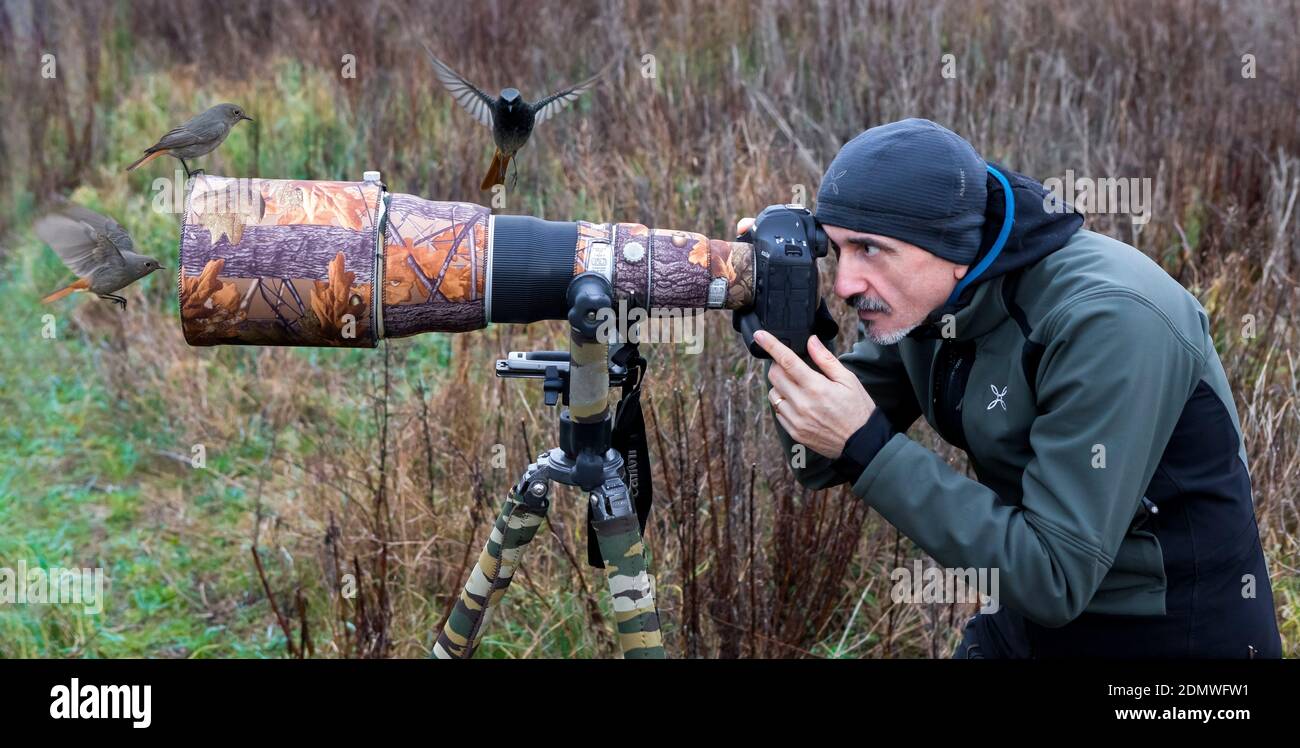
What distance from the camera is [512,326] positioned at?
4.42 meters

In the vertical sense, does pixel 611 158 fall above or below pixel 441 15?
below

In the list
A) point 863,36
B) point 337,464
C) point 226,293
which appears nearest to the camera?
point 226,293

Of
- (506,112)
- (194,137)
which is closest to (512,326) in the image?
(506,112)

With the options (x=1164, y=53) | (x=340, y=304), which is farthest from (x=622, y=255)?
(x=1164, y=53)

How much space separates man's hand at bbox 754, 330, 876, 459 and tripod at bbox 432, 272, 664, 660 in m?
0.30

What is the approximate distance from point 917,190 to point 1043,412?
44cm

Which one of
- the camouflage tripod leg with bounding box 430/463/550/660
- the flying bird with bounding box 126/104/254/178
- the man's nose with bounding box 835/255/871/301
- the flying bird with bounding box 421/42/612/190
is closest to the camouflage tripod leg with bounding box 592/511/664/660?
the camouflage tripod leg with bounding box 430/463/550/660

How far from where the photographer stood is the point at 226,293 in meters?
2.02

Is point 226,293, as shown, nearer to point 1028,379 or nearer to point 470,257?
point 470,257

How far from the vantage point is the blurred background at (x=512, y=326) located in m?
3.40

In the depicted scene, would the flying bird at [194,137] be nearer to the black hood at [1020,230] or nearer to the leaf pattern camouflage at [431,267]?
the leaf pattern camouflage at [431,267]

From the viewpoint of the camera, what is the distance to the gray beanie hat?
2.12m

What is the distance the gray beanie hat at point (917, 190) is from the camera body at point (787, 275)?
85 mm

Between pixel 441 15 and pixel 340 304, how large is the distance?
5.62 meters
